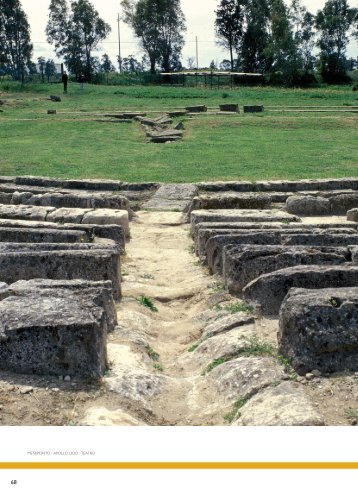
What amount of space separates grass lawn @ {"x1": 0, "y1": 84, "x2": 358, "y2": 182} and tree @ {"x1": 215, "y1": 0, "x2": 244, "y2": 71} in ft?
115

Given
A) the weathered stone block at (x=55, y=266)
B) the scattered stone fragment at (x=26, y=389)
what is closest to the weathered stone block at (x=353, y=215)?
the weathered stone block at (x=55, y=266)

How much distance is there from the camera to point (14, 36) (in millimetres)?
70625

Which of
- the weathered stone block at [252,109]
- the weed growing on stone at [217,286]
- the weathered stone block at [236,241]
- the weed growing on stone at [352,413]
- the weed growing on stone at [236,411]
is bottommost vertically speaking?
the weed growing on stone at [217,286]

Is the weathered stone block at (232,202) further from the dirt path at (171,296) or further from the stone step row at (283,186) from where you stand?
the stone step row at (283,186)

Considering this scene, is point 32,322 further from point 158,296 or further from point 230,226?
point 230,226

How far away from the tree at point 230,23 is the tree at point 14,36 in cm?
2006

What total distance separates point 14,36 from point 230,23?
2248 cm

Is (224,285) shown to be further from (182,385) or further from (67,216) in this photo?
(67,216)

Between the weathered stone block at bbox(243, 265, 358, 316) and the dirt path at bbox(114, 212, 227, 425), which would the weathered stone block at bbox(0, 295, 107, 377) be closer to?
the dirt path at bbox(114, 212, 227, 425)

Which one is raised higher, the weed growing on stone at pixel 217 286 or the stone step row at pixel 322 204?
the weed growing on stone at pixel 217 286

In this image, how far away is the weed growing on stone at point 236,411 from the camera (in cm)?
459

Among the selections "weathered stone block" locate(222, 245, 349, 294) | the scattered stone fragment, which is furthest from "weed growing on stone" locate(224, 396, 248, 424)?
"weathered stone block" locate(222, 245, 349, 294)

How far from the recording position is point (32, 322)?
4.94m
